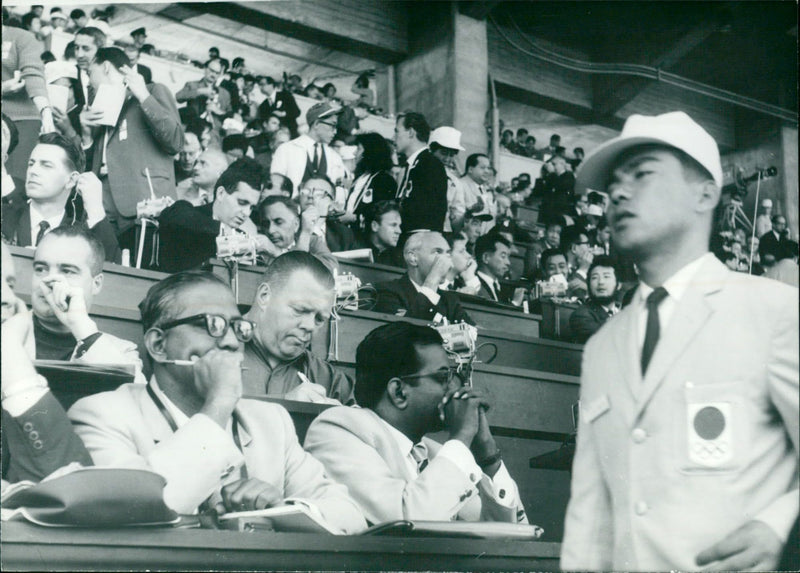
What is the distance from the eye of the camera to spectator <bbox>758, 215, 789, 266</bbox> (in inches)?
96.4

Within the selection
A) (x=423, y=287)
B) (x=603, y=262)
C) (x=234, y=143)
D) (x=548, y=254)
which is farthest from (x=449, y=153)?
(x=603, y=262)

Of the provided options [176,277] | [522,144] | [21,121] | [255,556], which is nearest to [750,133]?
[176,277]

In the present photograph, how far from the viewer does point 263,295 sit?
10.5 feet

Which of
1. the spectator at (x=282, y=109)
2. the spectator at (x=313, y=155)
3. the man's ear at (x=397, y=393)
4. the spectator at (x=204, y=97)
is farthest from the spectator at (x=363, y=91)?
the man's ear at (x=397, y=393)

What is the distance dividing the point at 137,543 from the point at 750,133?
2.00 meters

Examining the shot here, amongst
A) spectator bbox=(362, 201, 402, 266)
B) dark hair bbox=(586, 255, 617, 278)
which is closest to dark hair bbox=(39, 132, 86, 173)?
dark hair bbox=(586, 255, 617, 278)

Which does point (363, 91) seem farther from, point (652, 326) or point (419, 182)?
point (652, 326)

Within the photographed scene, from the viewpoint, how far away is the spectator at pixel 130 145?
3.57 meters

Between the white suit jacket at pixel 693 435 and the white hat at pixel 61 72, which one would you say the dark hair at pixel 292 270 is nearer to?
the white suit jacket at pixel 693 435

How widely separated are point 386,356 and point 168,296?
64cm

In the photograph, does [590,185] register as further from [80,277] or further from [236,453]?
[80,277]

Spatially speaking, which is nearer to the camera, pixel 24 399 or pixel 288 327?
pixel 24 399

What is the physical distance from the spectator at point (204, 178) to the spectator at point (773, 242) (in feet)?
8.87

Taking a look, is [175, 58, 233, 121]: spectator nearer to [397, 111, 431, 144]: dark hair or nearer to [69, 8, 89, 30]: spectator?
[69, 8, 89, 30]: spectator
